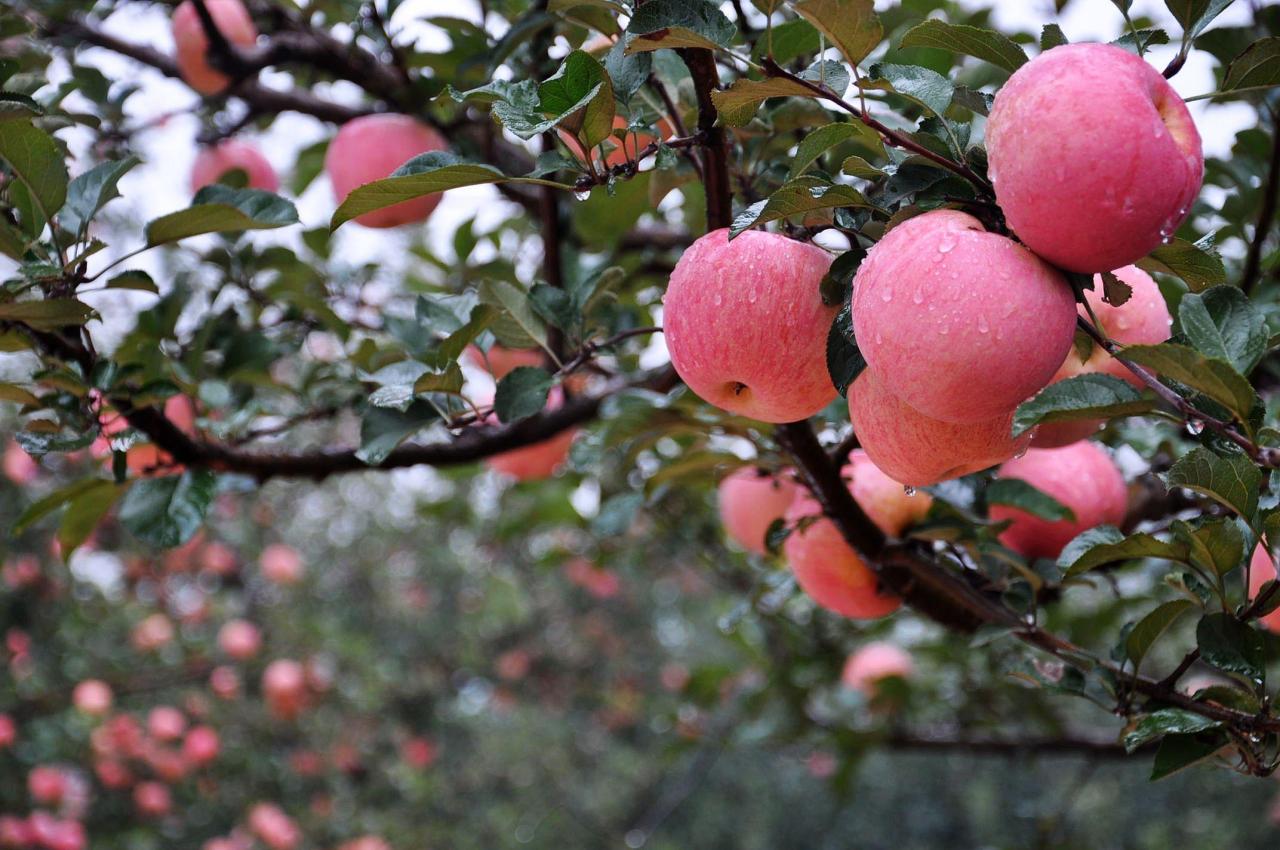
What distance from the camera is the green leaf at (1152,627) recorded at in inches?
33.7

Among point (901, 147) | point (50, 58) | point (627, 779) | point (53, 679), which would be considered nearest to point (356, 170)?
point (50, 58)

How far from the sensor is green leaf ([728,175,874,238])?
70cm

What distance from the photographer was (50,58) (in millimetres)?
1386

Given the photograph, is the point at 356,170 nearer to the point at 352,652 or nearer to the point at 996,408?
the point at 996,408

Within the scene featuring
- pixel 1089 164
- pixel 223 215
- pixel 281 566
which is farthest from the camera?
pixel 281 566

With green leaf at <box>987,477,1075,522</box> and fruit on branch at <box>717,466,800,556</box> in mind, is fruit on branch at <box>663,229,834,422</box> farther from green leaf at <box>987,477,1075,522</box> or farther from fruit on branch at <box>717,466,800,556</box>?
fruit on branch at <box>717,466,800,556</box>

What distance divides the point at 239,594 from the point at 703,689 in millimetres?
2123

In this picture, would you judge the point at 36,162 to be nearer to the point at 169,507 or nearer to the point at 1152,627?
the point at 169,507

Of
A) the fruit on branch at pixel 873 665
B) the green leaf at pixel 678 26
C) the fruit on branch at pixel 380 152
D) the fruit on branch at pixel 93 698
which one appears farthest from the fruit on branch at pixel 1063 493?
the fruit on branch at pixel 93 698

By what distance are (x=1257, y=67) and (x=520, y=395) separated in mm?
647

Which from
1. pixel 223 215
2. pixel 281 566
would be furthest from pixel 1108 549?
pixel 281 566

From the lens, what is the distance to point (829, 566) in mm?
1133

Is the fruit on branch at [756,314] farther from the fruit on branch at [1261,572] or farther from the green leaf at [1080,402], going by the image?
the fruit on branch at [1261,572]

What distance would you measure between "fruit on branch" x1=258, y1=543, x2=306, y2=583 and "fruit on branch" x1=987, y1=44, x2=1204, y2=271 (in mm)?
3330
